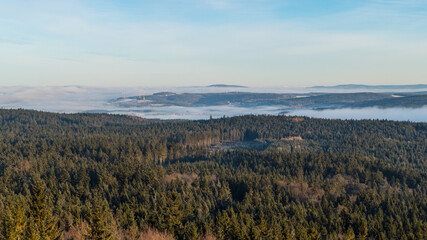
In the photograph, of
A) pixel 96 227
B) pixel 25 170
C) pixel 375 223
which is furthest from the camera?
pixel 25 170

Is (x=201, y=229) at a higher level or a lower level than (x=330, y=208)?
higher

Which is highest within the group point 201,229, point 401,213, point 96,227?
point 96,227

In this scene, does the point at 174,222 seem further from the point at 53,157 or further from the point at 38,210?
the point at 53,157

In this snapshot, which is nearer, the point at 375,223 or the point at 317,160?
the point at 375,223

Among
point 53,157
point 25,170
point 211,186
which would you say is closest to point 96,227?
point 211,186

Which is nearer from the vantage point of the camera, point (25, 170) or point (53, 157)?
point (25, 170)

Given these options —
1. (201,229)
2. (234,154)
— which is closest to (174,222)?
(201,229)

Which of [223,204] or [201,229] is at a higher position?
[201,229]

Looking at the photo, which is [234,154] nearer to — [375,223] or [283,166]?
[283,166]

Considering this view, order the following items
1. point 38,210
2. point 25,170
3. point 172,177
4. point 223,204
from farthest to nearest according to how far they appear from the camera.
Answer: point 25,170 < point 172,177 < point 223,204 < point 38,210
